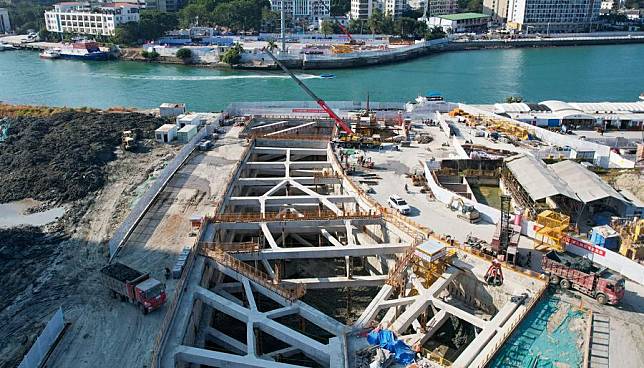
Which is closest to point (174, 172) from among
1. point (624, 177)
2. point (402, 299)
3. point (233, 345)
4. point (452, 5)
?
point (233, 345)

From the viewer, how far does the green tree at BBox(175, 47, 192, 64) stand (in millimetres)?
93188

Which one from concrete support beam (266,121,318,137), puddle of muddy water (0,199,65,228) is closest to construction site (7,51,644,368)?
puddle of muddy water (0,199,65,228)

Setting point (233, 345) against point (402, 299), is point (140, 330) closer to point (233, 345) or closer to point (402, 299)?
point (233, 345)

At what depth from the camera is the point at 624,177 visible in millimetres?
30609

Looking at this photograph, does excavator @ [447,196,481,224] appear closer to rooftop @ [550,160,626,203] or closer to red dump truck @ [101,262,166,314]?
rooftop @ [550,160,626,203]

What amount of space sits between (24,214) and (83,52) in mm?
79200

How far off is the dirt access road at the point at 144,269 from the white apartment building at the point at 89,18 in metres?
91.7

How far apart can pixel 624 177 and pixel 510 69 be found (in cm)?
6095

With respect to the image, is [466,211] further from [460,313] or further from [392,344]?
A: [392,344]

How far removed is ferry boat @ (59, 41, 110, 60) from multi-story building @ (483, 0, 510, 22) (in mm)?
100663

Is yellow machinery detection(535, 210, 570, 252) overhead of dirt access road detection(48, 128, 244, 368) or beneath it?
overhead

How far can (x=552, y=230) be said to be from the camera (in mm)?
22484

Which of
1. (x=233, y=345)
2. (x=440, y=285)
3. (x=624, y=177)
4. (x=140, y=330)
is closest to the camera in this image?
(x=140, y=330)

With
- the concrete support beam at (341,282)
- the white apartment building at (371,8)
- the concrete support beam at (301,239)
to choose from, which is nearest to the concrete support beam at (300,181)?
the concrete support beam at (301,239)
